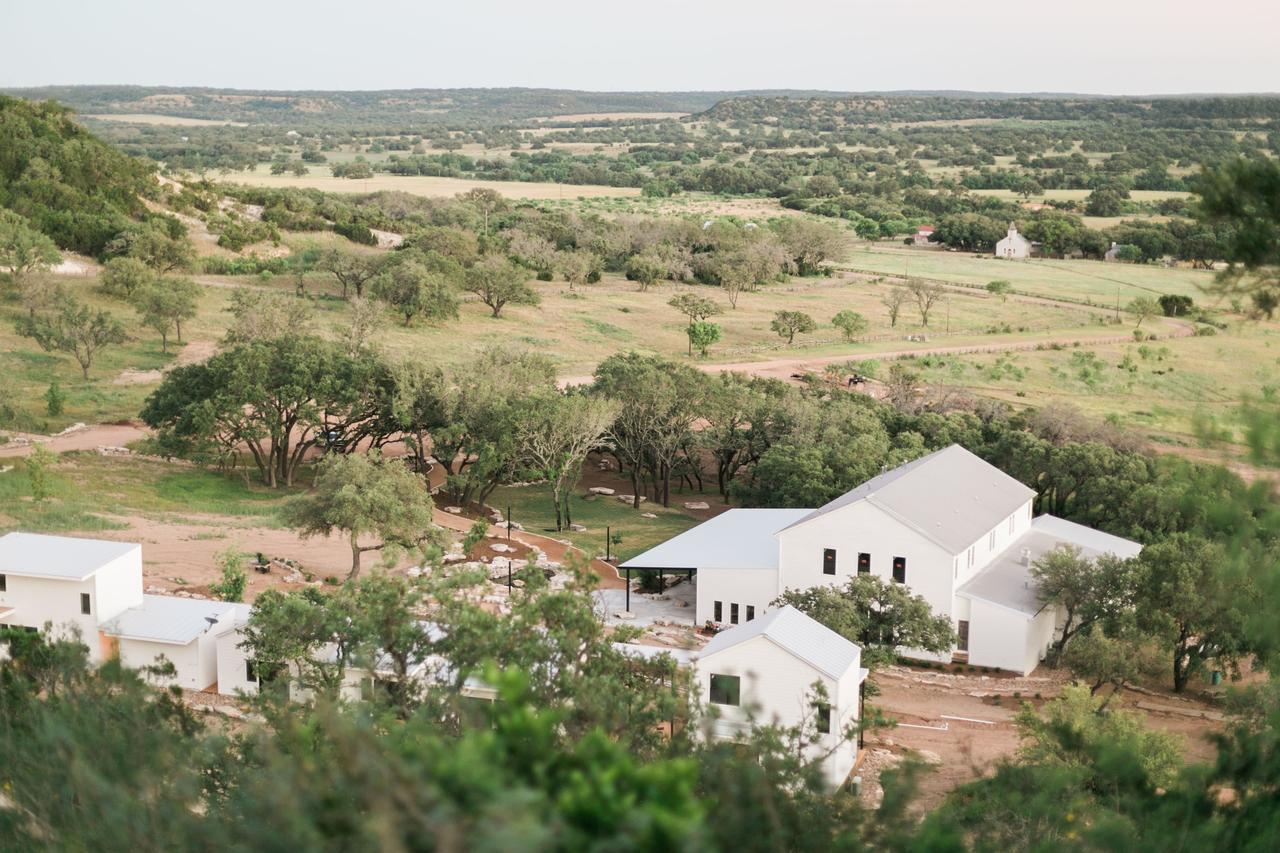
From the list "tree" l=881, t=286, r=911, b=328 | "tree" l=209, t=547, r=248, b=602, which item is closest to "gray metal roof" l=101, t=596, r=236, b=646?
"tree" l=209, t=547, r=248, b=602

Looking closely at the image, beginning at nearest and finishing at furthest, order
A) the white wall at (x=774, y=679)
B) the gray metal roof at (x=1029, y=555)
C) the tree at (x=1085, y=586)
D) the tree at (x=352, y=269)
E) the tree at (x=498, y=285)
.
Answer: the white wall at (x=774, y=679), the tree at (x=1085, y=586), the gray metal roof at (x=1029, y=555), the tree at (x=352, y=269), the tree at (x=498, y=285)

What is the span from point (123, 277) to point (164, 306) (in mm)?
7495

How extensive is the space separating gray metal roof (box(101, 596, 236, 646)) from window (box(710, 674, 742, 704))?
33.4ft

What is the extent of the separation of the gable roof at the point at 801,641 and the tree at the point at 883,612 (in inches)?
127

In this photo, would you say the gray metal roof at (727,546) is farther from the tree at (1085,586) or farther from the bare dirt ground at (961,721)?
the tree at (1085,586)

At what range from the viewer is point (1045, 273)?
4048 inches

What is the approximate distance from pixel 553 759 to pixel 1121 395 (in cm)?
5690

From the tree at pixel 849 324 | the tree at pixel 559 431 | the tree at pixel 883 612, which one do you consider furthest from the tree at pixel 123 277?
the tree at pixel 883 612

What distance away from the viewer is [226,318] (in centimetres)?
6481

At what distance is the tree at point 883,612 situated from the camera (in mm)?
28938

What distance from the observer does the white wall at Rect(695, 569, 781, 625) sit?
32.7 metres

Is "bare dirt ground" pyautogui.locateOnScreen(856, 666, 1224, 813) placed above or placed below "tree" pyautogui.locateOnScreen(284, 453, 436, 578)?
below

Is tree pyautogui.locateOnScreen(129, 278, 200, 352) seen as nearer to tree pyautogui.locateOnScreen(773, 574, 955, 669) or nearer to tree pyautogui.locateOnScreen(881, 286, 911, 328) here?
tree pyautogui.locateOnScreen(881, 286, 911, 328)

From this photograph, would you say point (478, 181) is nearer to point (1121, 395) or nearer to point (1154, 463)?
point (1121, 395)
